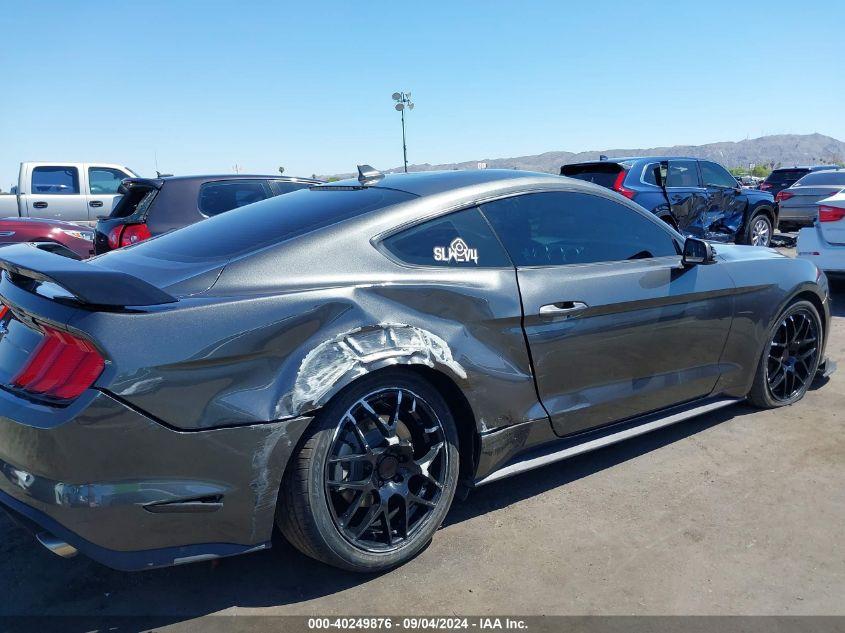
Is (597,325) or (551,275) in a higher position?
(551,275)

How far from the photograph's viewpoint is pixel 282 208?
3.28 metres

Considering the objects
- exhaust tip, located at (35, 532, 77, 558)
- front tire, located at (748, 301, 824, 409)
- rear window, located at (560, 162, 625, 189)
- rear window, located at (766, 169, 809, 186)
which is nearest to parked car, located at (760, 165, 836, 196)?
rear window, located at (766, 169, 809, 186)

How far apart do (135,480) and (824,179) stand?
15.7 metres

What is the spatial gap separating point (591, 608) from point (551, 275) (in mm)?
1427

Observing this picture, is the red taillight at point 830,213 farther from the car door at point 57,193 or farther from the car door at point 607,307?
the car door at point 57,193

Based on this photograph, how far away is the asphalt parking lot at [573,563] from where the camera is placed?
Result: 2561 millimetres

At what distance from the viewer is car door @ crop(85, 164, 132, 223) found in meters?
13.6

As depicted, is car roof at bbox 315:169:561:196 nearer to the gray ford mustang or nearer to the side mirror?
the gray ford mustang

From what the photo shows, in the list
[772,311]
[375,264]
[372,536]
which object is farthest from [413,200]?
[772,311]

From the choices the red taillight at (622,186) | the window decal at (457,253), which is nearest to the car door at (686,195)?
the red taillight at (622,186)

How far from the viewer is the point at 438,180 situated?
332 cm

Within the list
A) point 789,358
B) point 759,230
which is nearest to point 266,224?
point 789,358

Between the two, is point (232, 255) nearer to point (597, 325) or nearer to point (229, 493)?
point (229, 493)

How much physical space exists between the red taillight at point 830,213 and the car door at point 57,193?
12.4 m
